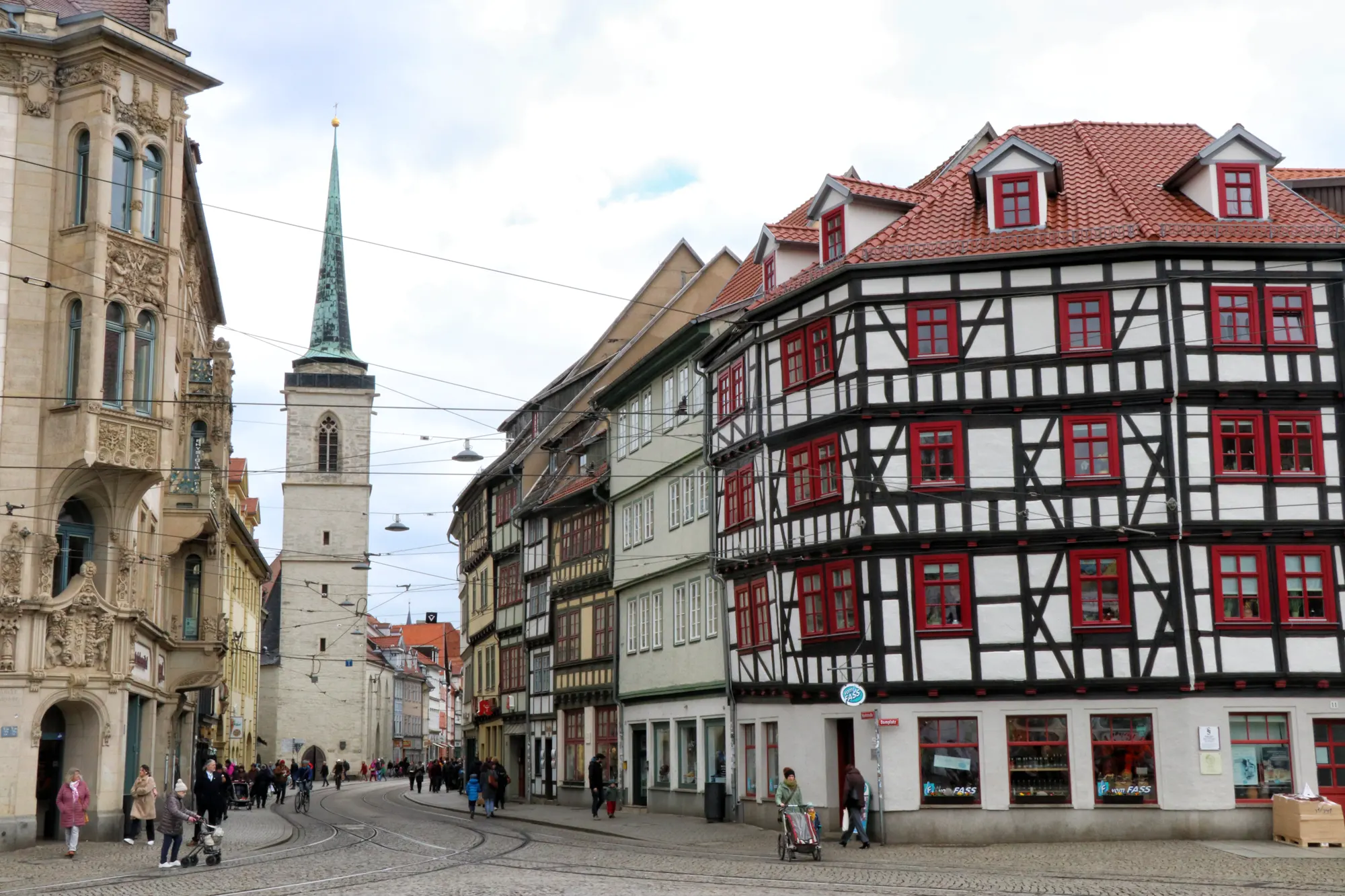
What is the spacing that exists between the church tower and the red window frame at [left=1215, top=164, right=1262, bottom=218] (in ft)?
270

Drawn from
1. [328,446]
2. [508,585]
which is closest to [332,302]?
[328,446]

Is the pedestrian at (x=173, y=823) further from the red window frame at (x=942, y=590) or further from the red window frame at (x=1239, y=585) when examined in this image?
the red window frame at (x=1239, y=585)

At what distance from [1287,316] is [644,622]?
2046 cm

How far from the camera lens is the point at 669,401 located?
43.8 metres

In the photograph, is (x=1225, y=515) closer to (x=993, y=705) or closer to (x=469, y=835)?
(x=993, y=705)

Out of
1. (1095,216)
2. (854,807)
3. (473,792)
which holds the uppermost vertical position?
(1095,216)

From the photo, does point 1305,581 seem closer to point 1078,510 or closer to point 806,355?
point 1078,510

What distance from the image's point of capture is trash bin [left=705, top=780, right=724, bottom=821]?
3803cm

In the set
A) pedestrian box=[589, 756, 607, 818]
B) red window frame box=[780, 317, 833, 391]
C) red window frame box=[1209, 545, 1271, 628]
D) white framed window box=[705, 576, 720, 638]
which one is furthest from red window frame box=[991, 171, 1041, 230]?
pedestrian box=[589, 756, 607, 818]

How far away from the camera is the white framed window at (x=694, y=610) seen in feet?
135

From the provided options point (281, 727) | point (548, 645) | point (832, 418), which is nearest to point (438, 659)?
point (281, 727)

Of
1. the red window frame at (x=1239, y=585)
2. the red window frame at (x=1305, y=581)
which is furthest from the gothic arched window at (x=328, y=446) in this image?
the red window frame at (x=1305, y=581)

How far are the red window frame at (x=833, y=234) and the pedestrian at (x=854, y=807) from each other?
1108 cm

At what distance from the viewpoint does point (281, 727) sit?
108438 millimetres
